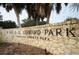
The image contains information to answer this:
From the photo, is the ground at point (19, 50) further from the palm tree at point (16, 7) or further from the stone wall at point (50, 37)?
the palm tree at point (16, 7)

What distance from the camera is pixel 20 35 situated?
133 cm

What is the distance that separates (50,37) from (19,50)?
8.4 inches

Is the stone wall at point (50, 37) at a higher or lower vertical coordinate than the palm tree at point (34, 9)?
lower

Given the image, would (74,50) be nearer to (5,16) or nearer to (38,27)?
(38,27)

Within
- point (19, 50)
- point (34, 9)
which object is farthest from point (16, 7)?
point (19, 50)

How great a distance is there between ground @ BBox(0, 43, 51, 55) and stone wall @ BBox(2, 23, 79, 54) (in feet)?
0.07

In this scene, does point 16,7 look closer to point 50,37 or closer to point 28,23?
point 28,23

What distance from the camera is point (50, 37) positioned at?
1.32m

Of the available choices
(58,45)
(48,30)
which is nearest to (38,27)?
(48,30)

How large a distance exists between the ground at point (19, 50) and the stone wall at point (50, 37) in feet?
0.07

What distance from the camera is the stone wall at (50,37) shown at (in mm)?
1308

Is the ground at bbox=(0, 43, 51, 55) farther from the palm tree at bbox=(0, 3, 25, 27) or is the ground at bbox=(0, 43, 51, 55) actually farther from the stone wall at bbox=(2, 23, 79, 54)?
the palm tree at bbox=(0, 3, 25, 27)

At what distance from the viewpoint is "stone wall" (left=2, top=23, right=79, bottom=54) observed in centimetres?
131

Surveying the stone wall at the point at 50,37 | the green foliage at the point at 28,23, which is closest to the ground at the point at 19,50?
the stone wall at the point at 50,37
